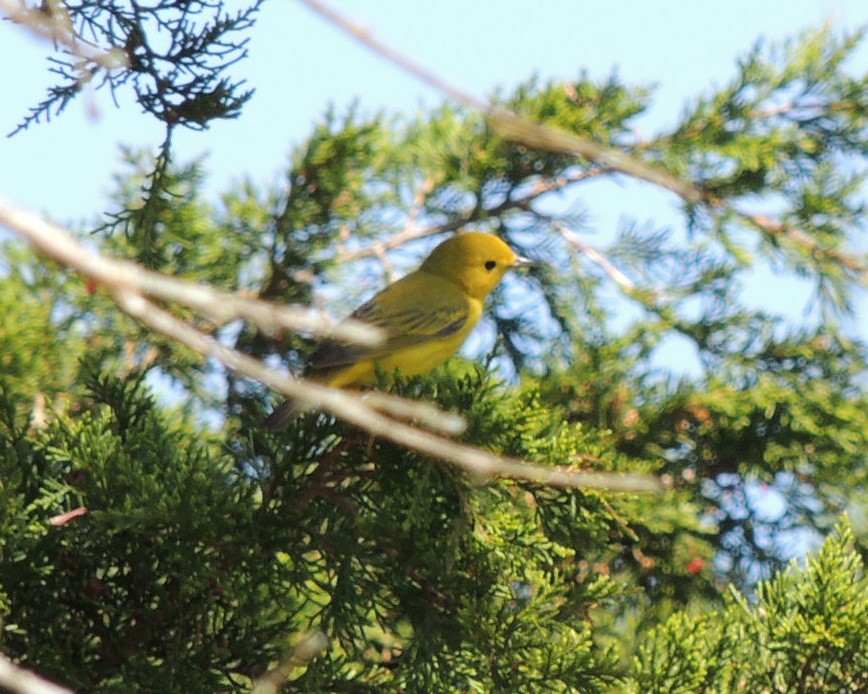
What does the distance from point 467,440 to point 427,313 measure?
2170 millimetres

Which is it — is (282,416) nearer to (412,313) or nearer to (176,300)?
(412,313)

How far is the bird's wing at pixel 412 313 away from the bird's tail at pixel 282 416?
4.19 ft

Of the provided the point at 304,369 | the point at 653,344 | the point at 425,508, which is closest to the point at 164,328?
the point at 425,508

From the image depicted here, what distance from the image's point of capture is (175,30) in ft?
10.2

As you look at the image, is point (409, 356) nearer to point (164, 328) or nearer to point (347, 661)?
point (347, 661)

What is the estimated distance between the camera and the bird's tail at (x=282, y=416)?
3197mm

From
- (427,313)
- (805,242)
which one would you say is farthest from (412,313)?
(805,242)

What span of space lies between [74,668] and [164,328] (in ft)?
5.66

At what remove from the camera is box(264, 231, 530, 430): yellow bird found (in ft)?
15.3

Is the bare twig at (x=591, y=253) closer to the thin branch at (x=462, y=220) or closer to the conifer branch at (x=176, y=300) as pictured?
the thin branch at (x=462, y=220)

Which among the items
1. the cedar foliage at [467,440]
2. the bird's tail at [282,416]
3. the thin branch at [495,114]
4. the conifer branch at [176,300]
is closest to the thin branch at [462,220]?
the cedar foliage at [467,440]

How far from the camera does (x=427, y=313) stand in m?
5.09

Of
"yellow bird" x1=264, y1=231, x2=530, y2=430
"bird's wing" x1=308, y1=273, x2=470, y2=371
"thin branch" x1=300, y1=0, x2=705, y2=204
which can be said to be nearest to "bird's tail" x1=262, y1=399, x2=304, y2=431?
"yellow bird" x1=264, y1=231, x2=530, y2=430

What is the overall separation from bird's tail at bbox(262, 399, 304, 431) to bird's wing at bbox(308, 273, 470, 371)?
50.3 inches
